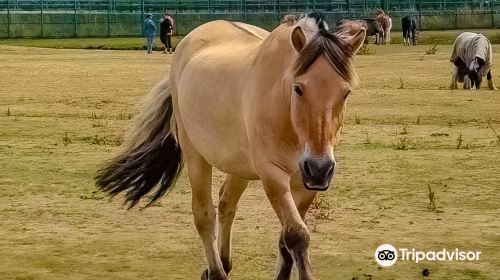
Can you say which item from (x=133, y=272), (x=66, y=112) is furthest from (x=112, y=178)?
(x=66, y=112)

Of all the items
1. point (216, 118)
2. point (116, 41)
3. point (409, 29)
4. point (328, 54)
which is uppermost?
point (328, 54)

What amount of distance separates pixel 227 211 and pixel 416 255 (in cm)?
131

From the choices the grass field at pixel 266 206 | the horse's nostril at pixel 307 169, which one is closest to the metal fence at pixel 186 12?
the grass field at pixel 266 206

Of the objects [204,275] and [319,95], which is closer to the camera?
[319,95]

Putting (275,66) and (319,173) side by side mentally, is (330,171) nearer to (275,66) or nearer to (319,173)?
(319,173)

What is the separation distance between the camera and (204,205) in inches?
257

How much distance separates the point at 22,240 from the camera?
757cm

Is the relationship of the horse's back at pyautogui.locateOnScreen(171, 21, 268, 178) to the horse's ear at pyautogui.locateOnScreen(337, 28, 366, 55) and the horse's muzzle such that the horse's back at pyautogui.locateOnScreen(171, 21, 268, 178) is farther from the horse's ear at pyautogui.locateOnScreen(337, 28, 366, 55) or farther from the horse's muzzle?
the horse's muzzle

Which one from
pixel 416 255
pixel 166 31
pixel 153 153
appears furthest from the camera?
pixel 166 31

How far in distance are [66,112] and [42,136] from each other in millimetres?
3024

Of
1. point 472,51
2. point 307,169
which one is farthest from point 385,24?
point 307,169

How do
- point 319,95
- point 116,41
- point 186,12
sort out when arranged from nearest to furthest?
point 319,95 < point 116,41 < point 186,12

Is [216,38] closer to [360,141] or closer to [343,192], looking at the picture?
[343,192]

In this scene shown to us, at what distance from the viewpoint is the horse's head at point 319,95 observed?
471 centimetres
